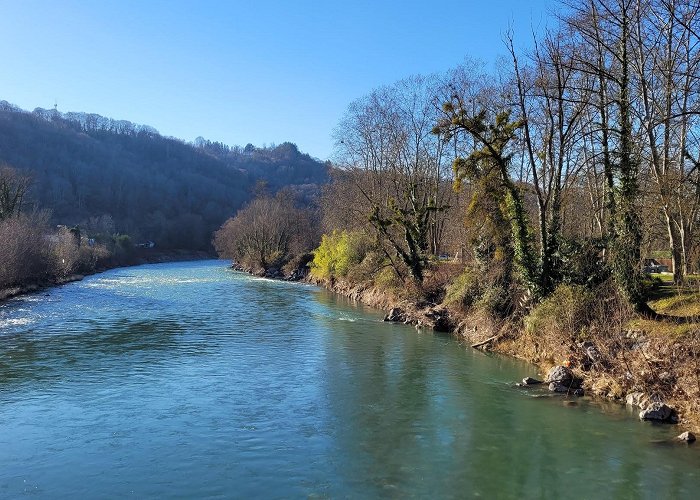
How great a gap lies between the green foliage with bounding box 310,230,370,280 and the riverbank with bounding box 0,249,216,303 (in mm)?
22240

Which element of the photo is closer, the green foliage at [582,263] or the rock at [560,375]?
the rock at [560,375]

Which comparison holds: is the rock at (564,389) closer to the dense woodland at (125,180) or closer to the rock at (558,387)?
the rock at (558,387)

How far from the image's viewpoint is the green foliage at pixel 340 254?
42969 millimetres

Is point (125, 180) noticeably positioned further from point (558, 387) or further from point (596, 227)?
point (558, 387)

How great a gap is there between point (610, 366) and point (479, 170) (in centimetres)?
1117

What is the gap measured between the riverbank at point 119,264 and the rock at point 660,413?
34256 millimetres

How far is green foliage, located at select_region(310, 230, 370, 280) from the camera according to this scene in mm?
42969

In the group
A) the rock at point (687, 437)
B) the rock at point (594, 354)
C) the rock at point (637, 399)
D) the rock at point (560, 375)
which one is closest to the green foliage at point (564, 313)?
the rock at point (594, 354)

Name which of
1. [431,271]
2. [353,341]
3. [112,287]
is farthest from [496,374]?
[112,287]

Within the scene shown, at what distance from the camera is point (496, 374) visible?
55.3 ft

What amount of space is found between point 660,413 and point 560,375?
3.17 metres

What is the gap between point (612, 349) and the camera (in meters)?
15.3

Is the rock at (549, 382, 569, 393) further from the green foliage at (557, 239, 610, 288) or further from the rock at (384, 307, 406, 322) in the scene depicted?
the rock at (384, 307, 406, 322)

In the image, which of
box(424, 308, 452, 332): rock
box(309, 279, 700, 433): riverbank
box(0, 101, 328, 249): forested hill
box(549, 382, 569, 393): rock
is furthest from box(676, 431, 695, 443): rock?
box(0, 101, 328, 249): forested hill
